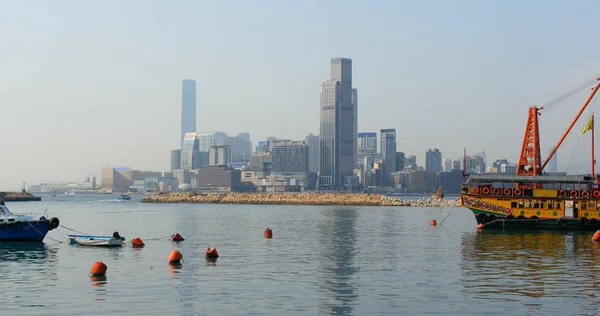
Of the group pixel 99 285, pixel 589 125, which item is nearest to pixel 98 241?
pixel 99 285

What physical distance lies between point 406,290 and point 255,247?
26642 mm

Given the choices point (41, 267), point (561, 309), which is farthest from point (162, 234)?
point (561, 309)

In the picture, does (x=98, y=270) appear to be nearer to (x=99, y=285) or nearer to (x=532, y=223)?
(x=99, y=285)

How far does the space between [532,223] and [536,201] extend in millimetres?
2764

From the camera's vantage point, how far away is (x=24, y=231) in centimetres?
Result: 6306

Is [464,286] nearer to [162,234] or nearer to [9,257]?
[9,257]

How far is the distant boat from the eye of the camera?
6258 centimetres

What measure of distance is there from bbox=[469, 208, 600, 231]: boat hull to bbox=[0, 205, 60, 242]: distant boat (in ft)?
Answer: 168

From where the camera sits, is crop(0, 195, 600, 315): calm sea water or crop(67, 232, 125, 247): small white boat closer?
crop(0, 195, 600, 315): calm sea water

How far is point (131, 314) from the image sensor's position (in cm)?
3073

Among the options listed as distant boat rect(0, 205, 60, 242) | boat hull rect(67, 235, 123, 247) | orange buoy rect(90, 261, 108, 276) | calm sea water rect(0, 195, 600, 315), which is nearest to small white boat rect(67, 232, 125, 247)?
boat hull rect(67, 235, 123, 247)

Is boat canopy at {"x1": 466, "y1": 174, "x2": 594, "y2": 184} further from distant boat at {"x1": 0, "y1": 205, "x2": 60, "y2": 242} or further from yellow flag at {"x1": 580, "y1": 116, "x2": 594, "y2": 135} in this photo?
distant boat at {"x1": 0, "y1": 205, "x2": 60, "y2": 242}

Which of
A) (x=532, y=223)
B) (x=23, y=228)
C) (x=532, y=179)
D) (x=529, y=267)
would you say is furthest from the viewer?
(x=532, y=179)

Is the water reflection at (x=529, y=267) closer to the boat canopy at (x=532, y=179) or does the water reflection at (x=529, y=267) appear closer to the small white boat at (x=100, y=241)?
the boat canopy at (x=532, y=179)
